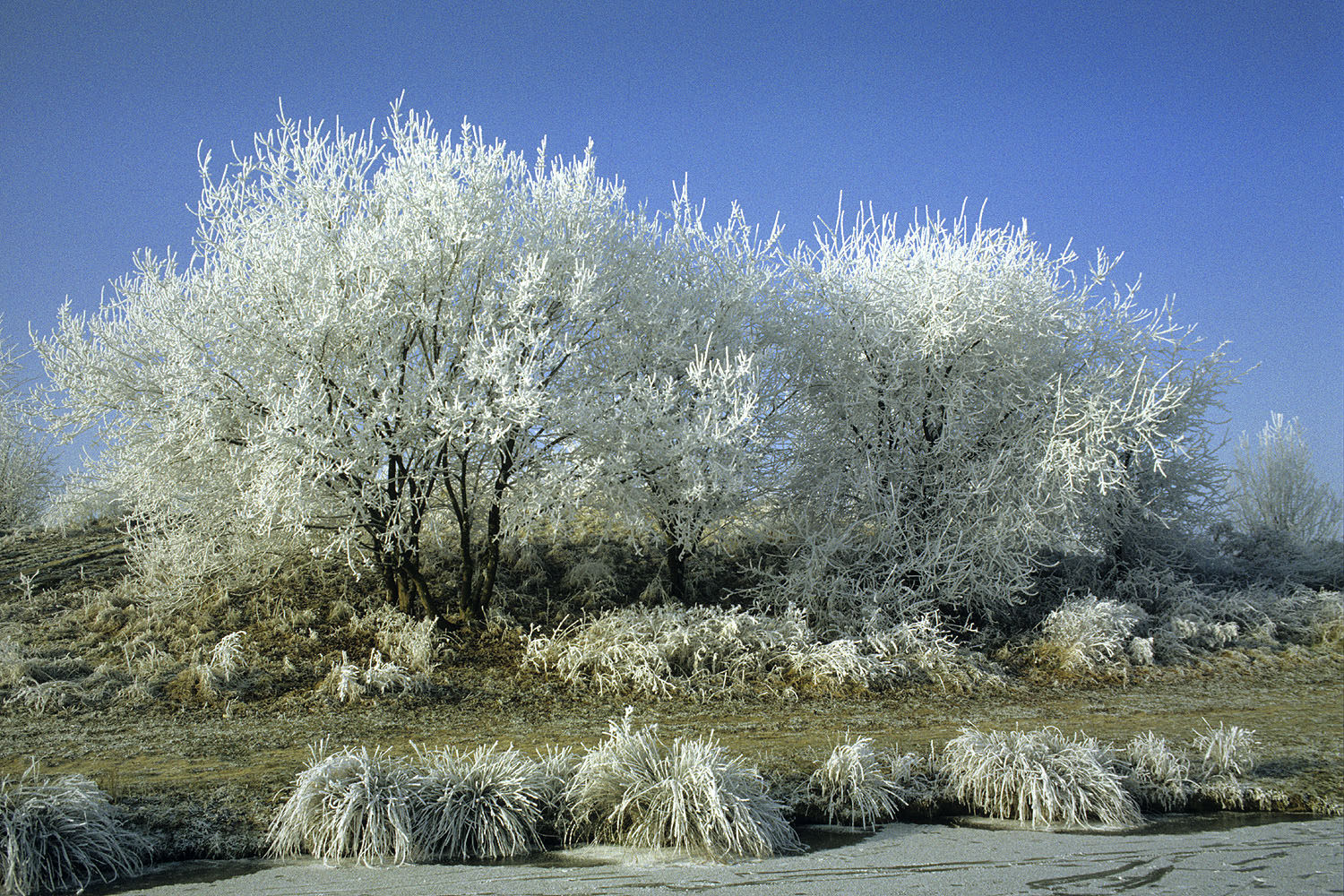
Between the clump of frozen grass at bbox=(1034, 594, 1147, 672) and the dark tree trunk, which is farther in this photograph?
the dark tree trunk

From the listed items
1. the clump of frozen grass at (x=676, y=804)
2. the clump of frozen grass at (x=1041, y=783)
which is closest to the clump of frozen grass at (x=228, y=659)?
the clump of frozen grass at (x=676, y=804)

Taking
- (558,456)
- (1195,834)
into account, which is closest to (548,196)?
(558,456)

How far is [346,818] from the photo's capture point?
4363mm

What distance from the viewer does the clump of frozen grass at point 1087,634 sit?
861cm

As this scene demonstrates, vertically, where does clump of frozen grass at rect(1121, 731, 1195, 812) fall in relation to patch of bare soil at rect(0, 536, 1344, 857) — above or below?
below

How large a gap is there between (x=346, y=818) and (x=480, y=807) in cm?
68

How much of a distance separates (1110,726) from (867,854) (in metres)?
3.22

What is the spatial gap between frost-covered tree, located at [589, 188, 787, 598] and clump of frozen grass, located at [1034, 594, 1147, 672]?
3.49 meters

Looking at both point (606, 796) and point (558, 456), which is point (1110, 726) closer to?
point (606, 796)

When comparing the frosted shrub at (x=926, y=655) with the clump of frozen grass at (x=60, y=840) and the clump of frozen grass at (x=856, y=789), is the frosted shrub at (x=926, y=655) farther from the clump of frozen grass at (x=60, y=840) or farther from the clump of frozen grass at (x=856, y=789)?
the clump of frozen grass at (x=60, y=840)

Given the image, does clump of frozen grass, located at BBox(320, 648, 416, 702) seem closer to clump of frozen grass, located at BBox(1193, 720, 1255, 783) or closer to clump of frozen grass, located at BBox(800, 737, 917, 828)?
clump of frozen grass, located at BBox(800, 737, 917, 828)

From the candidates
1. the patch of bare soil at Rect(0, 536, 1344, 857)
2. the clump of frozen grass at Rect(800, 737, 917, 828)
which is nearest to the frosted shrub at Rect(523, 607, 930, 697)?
the patch of bare soil at Rect(0, 536, 1344, 857)

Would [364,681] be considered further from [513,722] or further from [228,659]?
[513,722]

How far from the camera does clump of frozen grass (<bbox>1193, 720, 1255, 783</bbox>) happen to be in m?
5.50
